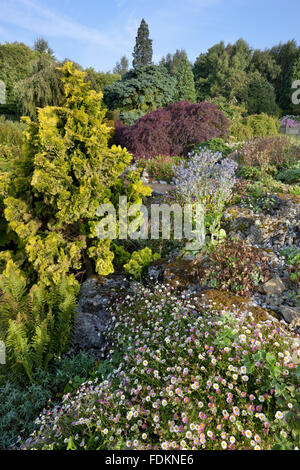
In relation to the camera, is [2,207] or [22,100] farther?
[22,100]

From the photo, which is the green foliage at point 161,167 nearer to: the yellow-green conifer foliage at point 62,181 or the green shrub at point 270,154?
the green shrub at point 270,154

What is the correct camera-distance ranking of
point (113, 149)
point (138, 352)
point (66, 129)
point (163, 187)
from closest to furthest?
point (138, 352), point (66, 129), point (113, 149), point (163, 187)

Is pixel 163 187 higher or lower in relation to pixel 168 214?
higher

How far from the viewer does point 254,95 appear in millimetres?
23203

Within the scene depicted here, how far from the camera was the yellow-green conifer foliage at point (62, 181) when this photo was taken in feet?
11.4

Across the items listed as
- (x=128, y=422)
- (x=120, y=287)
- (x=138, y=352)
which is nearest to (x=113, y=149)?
(x=120, y=287)

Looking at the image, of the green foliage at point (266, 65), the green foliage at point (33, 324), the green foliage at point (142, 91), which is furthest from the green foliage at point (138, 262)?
the green foliage at point (266, 65)

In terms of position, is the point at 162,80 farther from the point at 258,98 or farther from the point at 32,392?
the point at 32,392

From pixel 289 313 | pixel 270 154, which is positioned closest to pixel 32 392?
pixel 289 313

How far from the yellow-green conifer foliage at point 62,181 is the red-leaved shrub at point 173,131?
6.06 metres

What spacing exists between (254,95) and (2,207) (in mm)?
24819

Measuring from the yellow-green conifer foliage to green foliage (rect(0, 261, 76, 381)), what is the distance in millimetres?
366

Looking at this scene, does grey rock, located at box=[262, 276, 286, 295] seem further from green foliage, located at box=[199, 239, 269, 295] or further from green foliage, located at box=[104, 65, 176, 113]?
green foliage, located at box=[104, 65, 176, 113]

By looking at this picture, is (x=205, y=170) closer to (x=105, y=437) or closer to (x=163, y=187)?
(x=163, y=187)
